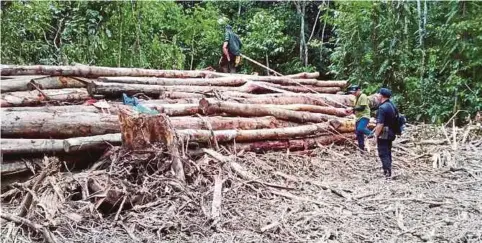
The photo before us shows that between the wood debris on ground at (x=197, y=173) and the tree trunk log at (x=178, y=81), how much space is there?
0.04 m

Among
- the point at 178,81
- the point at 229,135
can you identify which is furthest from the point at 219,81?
the point at 229,135

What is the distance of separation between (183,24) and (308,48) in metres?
5.23

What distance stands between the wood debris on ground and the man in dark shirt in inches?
13.6

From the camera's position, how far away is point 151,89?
26.6ft

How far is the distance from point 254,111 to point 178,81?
187 centimetres

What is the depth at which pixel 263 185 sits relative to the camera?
5.86m

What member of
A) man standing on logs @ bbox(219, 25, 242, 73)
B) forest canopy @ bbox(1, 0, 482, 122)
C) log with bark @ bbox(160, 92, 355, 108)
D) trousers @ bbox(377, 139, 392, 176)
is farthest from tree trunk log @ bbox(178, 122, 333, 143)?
forest canopy @ bbox(1, 0, 482, 122)

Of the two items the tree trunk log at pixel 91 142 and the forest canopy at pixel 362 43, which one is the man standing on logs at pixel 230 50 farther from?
the tree trunk log at pixel 91 142

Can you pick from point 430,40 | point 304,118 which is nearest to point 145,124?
point 304,118

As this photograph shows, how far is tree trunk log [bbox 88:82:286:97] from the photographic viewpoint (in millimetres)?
Answer: 7457

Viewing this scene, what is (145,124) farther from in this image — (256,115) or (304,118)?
(304,118)

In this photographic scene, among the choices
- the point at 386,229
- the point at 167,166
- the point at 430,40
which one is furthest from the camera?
the point at 430,40

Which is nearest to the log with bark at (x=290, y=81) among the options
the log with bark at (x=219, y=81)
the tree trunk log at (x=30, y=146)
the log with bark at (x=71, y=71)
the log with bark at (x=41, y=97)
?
the log with bark at (x=219, y=81)

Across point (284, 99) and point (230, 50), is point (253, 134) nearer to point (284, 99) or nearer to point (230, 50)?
point (284, 99)
